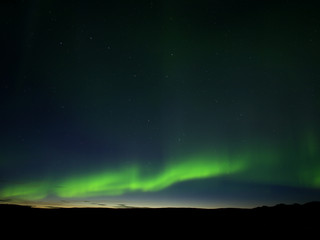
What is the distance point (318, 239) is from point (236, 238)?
15.4 feet

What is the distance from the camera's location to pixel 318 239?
48.9 feet

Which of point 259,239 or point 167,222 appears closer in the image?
point 259,239

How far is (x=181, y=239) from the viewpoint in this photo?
1662 centimetres

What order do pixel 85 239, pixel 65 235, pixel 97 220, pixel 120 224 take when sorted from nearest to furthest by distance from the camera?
pixel 85 239, pixel 65 235, pixel 120 224, pixel 97 220

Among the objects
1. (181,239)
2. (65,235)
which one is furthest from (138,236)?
(65,235)

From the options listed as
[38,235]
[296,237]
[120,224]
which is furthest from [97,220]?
[296,237]

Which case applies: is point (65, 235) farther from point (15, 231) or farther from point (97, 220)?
point (97, 220)

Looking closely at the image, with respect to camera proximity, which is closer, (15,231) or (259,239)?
(259,239)

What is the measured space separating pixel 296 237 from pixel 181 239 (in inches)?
285

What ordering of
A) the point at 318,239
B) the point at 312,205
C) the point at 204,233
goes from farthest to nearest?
the point at 312,205, the point at 204,233, the point at 318,239

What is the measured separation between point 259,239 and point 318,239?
3310 mm

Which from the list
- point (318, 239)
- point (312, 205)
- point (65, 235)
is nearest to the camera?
point (318, 239)

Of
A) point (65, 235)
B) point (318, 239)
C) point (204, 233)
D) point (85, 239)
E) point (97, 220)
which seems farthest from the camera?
point (97, 220)

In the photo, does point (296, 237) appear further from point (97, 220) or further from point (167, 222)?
point (97, 220)
